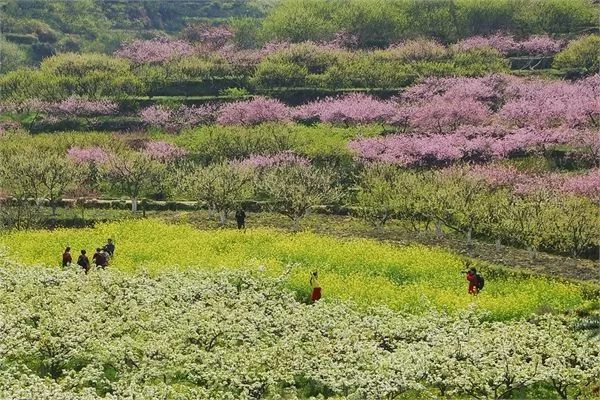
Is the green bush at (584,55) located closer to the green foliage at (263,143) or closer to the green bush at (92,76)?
the green foliage at (263,143)

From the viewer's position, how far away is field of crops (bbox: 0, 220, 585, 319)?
38969mm

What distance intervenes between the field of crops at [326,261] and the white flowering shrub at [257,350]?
10.5 ft

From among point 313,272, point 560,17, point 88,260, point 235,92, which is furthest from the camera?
point 560,17

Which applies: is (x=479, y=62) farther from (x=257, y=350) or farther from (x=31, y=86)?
(x=257, y=350)

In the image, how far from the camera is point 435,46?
118250 millimetres

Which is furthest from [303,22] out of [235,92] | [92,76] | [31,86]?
[31,86]

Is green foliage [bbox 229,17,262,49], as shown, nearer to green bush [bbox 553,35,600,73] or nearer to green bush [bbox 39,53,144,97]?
green bush [bbox 39,53,144,97]

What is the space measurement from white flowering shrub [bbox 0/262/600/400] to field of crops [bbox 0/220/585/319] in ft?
10.5

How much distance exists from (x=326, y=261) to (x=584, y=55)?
244 feet

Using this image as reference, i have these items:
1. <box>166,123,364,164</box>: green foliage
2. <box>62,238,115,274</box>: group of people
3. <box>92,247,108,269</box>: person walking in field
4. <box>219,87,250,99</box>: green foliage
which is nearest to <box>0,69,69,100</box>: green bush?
<box>219,87,250,99</box>: green foliage

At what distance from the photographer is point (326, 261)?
48875 millimetres

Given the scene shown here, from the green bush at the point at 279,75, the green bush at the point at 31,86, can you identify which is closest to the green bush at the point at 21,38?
A: the green bush at the point at 31,86

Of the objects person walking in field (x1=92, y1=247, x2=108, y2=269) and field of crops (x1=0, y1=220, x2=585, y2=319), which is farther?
person walking in field (x1=92, y1=247, x2=108, y2=269)

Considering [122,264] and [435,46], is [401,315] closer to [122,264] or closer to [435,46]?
[122,264]
